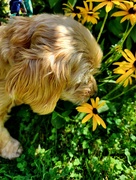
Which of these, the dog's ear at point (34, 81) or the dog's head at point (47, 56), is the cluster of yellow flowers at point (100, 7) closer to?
the dog's head at point (47, 56)

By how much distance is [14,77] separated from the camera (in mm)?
2574

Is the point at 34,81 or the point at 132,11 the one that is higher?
the point at 132,11

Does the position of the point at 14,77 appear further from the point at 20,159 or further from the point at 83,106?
the point at 20,159

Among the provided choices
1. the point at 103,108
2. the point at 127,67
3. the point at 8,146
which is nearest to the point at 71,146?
the point at 103,108

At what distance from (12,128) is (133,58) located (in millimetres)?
1253

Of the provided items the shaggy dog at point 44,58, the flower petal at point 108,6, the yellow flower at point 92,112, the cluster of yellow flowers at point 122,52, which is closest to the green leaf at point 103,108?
the cluster of yellow flowers at point 122,52

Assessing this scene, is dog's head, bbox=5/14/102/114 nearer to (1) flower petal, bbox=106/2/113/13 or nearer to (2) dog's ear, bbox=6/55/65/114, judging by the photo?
(2) dog's ear, bbox=6/55/65/114

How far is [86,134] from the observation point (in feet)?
11.3

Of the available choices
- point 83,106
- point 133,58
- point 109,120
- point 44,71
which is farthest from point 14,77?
point 109,120

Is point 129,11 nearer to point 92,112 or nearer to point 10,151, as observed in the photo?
point 92,112

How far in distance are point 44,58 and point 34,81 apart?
0.52ft

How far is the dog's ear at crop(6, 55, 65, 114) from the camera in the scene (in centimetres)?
254

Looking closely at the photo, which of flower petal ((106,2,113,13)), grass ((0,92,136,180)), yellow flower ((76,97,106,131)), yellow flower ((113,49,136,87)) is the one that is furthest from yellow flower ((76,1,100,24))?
grass ((0,92,136,180))

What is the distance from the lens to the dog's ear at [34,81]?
254 centimetres
